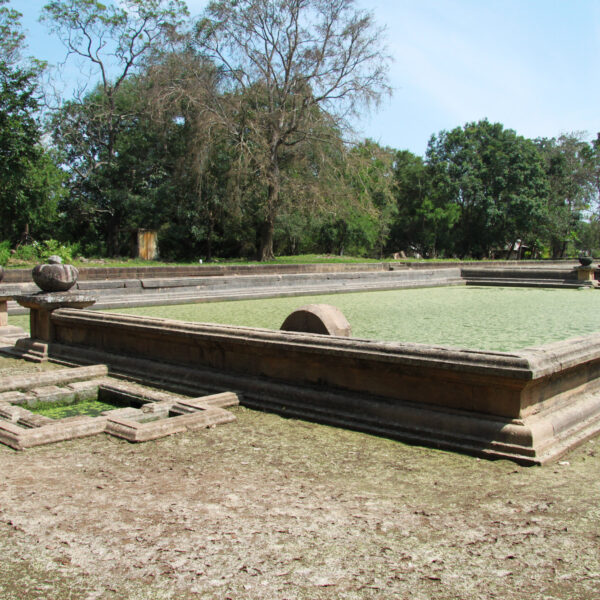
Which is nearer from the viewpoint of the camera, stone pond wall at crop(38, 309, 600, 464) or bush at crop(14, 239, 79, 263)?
stone pond wall at crop(38, 309, 600, 464)

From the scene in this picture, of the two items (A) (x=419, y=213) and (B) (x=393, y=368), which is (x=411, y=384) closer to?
(B) (x=393, y=368)

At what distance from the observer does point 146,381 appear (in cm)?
544

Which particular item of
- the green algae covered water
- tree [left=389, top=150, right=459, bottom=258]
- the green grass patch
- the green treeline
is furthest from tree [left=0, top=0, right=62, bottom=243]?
tree [left=389, top=150, right=459, bottom=258]

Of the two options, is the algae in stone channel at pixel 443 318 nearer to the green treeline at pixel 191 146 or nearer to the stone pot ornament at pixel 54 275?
the stone pot ornament at pixel 54 275

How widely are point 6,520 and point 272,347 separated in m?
2.26

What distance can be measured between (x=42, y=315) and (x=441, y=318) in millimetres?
5029

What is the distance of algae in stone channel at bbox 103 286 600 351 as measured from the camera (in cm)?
621

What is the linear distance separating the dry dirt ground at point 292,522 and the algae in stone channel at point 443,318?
99.6 inches

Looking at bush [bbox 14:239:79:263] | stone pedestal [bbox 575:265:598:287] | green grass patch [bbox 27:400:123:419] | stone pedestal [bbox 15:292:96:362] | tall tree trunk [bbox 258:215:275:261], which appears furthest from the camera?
tall tree trunk [bbox 258:215:275:261]

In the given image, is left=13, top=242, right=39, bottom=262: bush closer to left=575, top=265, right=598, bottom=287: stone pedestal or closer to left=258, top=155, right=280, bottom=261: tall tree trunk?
left=258, top=155, right=280, bottom=261: tall tree trunk

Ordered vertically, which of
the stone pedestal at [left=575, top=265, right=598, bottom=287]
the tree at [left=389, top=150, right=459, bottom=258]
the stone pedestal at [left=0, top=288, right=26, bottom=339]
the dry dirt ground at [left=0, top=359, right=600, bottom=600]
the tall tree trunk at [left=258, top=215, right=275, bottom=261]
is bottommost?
the dry dirt ground at [left=0, top=359, right=600, bottom=600]

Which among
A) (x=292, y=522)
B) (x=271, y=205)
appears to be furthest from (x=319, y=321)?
(x=271, y=205)

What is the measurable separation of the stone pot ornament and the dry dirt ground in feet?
12.4

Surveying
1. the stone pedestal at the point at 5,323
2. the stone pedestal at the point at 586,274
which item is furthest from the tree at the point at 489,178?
the stone pedestal at the point at 5,323
